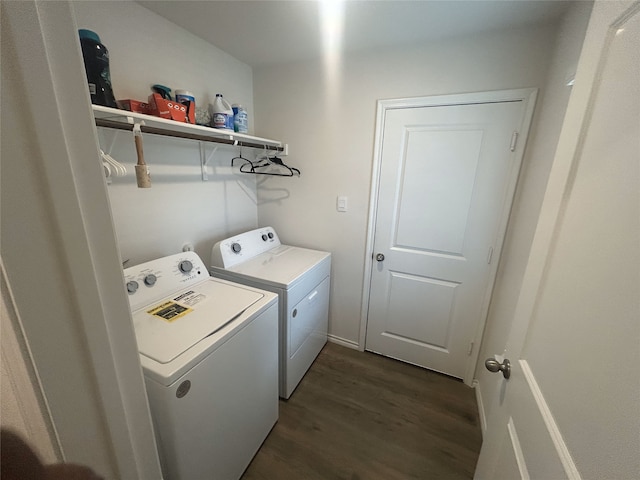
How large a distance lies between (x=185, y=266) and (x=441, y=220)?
1.70 m

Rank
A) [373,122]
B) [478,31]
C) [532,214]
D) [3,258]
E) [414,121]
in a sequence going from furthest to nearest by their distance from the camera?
1. [373,122]
2. [414,121]
3. [478,31]
4. [532,214]
5. [3,258]

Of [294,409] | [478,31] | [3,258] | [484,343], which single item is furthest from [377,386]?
[478,31]

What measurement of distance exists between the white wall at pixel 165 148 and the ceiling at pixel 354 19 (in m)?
0.13

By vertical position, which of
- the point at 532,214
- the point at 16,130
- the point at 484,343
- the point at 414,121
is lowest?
the point at 484,343

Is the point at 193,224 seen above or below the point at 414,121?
below

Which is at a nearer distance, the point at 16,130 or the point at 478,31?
the point at 16,130

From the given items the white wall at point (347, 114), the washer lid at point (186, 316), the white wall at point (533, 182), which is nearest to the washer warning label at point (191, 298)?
the washer lid at point (186, 316)

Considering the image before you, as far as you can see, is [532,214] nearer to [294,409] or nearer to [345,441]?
[345,441]

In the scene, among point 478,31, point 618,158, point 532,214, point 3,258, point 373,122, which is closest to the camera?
point 3,258

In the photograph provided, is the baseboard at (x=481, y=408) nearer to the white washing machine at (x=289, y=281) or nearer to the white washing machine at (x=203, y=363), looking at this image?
the white washing machine at (x=289, y=281)

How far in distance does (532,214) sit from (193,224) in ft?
6.79

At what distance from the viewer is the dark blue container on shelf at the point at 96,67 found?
99cm

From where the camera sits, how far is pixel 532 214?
1.32 metres

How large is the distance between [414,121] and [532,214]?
909 mm
